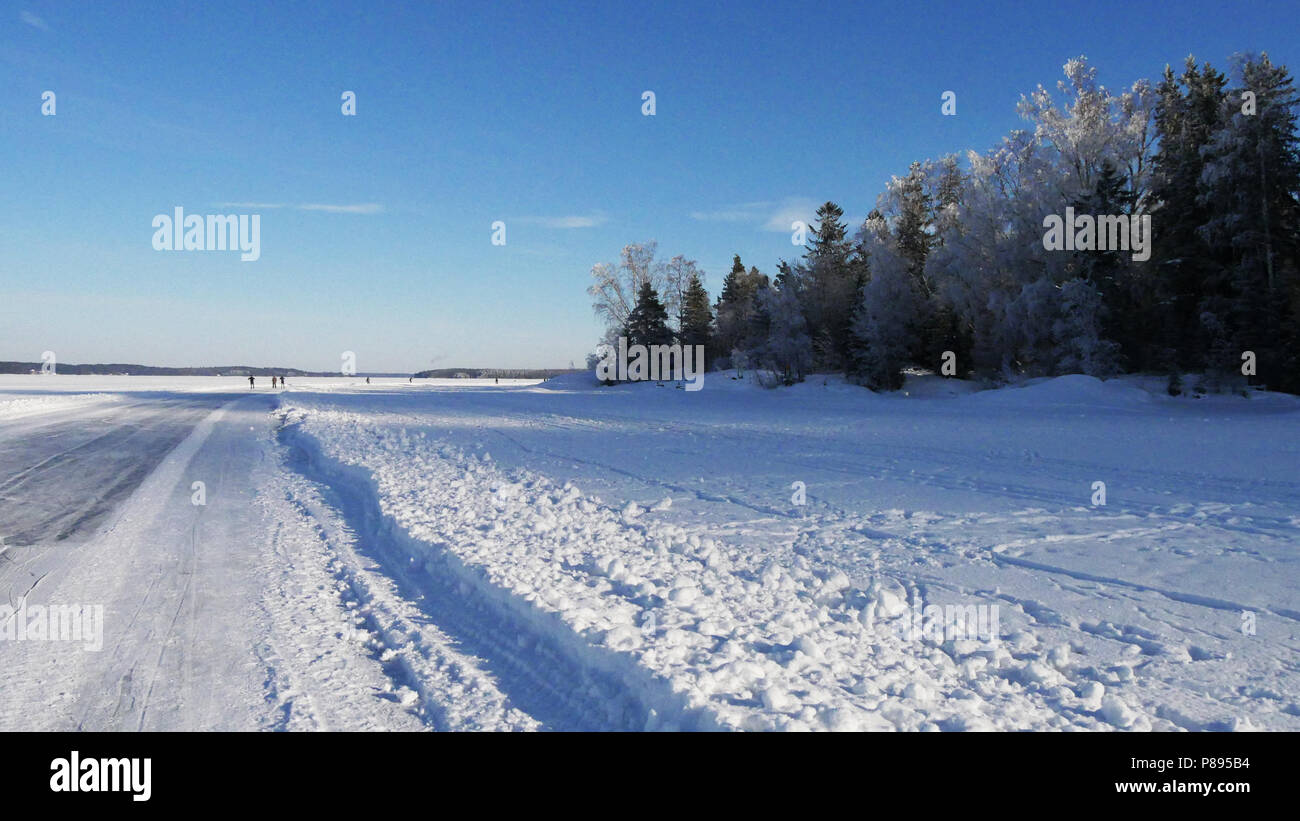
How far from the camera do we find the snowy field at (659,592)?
12.0 ft

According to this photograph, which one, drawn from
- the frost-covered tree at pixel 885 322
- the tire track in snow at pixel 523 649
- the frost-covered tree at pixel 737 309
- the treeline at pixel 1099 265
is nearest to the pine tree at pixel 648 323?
the frost-covered tree at pixel 737 309

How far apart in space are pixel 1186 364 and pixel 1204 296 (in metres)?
3.02

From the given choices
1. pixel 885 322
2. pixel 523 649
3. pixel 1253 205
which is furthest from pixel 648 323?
pixel 523 649

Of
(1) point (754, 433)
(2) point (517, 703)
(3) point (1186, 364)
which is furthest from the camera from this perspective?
(3) point (1186, 364)

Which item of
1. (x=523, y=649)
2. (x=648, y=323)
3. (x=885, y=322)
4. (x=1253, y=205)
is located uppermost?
(x=1253, y=205)

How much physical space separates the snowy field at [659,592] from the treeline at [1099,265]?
63.2ft

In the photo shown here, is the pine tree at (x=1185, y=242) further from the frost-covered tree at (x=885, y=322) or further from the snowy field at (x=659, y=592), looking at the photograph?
the snowy field at (x=659, y=592)

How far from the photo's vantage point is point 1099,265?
30688mm

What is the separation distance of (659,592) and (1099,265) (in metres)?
32.8

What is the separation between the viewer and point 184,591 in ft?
18.2

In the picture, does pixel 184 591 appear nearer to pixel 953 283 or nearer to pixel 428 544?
pixel 428 544

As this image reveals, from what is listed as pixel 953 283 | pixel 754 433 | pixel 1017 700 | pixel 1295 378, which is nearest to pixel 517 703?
pixel 1017 700

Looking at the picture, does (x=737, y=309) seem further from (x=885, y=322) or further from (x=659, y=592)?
(x=659, y=592)
